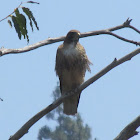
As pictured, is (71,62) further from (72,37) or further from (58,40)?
(58,40)

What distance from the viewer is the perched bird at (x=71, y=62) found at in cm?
884

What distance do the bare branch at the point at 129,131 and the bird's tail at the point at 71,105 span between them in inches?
101

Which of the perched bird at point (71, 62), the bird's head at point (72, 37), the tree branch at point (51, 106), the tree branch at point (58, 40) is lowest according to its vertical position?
the tree branch at point (51, 106)

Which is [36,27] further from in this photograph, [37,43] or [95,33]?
[95,33]

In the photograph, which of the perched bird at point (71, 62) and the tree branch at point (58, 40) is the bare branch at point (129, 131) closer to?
the tree branch at point (58, 40)

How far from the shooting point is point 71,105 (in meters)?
9.41

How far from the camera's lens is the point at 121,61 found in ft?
23.2

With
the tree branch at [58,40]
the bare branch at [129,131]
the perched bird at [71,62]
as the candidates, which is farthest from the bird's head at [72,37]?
the bare branch at [129,131]

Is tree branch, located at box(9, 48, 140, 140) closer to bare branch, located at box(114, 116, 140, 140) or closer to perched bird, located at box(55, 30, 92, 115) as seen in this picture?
bare branch, located at box(114, 116, 140, 140)

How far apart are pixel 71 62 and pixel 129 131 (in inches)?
86.8

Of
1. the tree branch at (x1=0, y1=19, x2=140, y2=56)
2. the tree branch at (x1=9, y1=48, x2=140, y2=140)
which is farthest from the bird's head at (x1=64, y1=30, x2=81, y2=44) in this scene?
the tree branch at (x1=9, y1=48, x2=140, y2=140)

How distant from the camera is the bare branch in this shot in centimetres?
675

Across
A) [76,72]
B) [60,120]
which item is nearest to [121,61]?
[76,72]

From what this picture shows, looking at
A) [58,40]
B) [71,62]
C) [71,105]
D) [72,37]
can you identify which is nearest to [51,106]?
[58,40]
